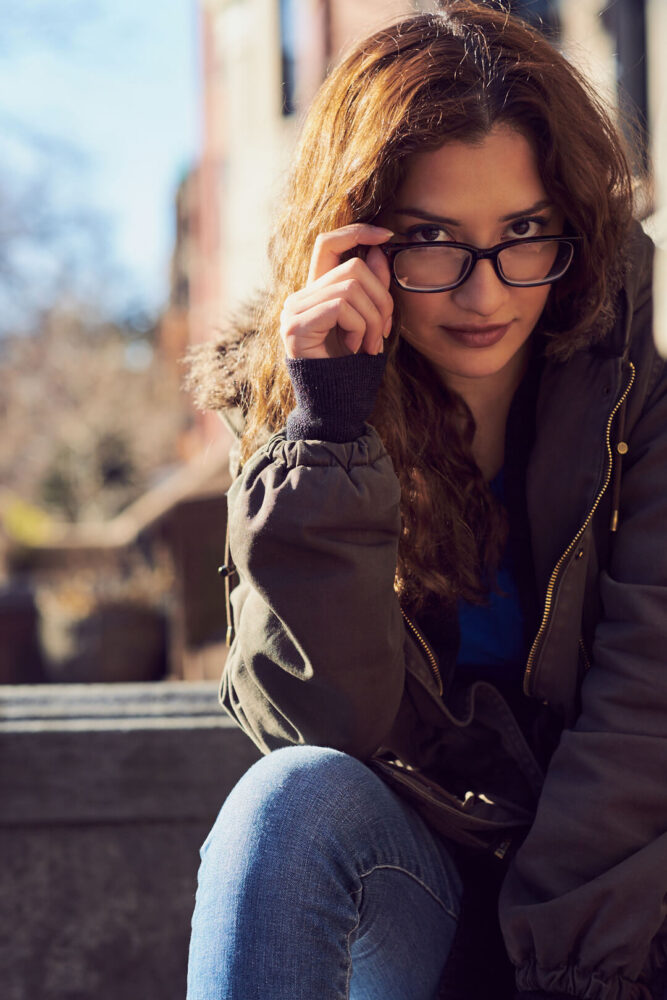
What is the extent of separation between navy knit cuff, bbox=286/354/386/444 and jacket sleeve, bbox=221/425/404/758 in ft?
0.09

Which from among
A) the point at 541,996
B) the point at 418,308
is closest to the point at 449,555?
the point at 418,308

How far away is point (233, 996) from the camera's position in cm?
128

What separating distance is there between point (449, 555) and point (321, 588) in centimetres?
34

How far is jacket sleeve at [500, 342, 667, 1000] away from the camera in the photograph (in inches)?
54.5

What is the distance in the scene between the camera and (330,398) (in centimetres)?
155

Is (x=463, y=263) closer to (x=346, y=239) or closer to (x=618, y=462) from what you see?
(x=346, y=239)

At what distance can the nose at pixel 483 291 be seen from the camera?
1.60m

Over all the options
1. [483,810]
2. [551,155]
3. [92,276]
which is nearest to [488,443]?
[551,155]

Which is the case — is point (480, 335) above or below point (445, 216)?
below

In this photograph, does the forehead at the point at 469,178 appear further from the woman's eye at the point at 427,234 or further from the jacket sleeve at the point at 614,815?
the jacket sleeve at the point at 614,815

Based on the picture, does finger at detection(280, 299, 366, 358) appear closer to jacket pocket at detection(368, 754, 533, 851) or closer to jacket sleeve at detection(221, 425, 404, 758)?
jacket sleeve at detection(221, 425, 404, 758)

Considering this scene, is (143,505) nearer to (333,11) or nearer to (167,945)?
(333,11)

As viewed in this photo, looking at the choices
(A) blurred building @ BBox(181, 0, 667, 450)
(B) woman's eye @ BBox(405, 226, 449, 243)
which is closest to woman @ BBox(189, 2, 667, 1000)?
(B) woman's eye @ BBox(405, 226, 449, 243)

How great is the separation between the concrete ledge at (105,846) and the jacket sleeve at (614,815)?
0.91 metres
